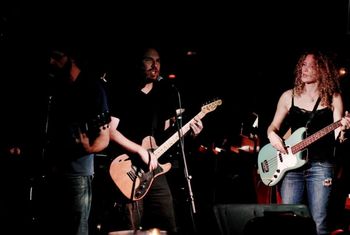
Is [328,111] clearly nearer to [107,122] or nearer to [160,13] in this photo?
[107,122]

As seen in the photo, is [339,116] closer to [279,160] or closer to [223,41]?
[279,160]

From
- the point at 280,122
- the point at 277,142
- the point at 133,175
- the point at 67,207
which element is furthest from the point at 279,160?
the point at 67,207

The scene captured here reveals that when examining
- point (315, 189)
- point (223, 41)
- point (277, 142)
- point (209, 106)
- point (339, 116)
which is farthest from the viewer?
point (223, 41)

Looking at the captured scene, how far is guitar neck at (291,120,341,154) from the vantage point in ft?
13.4

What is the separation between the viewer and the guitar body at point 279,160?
4.18 m

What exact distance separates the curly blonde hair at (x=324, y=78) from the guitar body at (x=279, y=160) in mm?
424

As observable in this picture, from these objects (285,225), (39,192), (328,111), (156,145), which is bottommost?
(285,225)

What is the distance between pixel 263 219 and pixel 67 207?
149cm

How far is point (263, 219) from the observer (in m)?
3.10

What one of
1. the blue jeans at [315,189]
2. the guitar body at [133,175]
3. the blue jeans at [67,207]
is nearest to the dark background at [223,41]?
the guitar body at [133,175]

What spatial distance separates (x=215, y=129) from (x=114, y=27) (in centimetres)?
265

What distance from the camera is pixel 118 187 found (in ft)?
14.0

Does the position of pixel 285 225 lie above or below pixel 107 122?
below

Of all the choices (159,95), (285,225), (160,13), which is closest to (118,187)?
(159,95)
